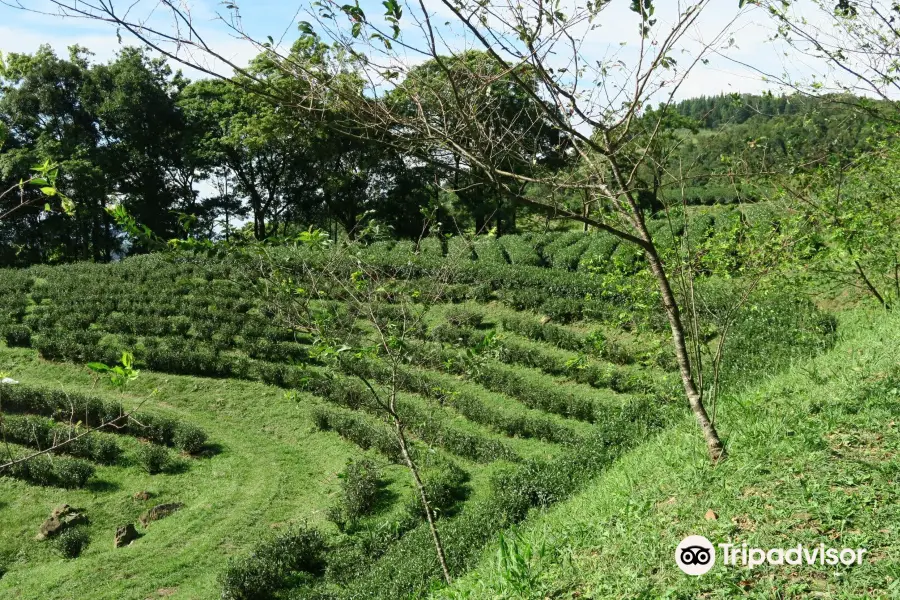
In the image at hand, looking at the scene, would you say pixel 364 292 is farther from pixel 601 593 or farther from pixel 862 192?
pixel 862 192

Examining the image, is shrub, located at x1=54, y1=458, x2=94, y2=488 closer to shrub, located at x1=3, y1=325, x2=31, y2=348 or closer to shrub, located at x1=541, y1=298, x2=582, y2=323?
shrub, located at x1=3, y1=325, x2=31, y2=348

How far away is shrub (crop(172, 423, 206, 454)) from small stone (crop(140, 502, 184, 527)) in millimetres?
1922

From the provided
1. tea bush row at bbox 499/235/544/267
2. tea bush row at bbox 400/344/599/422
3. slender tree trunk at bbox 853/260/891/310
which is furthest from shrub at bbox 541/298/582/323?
slender tree trunk at bbox 853/260/891/310

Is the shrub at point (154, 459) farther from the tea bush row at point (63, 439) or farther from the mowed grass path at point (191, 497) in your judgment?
the tea bush row at point (63, 439)

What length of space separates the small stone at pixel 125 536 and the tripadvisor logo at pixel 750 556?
9250 mm

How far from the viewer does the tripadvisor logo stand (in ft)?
12.2

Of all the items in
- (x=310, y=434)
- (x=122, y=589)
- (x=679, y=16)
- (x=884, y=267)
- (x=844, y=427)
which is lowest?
(x=122, y=589)

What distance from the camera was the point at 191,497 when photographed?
39.5 ft

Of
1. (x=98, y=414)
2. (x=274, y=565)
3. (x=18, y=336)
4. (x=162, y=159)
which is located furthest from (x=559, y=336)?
(x=162, y=159)

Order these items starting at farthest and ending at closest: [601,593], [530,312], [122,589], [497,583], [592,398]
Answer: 1. [530,312]
2. [592,398]
3. [122,589]
4. [497,583]
5. [601,593]

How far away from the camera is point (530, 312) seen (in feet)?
61.6

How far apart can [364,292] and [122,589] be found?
5641 mm

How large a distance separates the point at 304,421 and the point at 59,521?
4959 mm

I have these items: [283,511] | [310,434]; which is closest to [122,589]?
[283,511]
